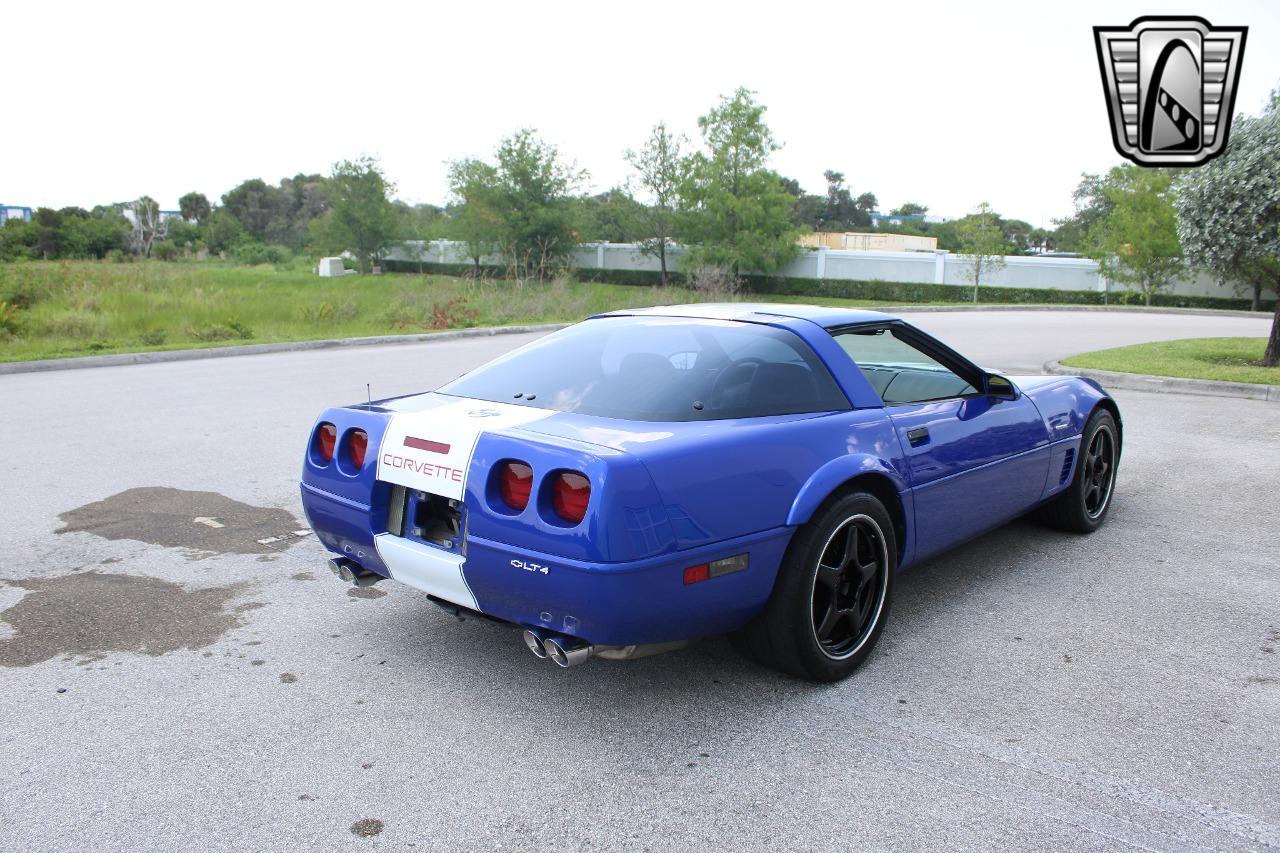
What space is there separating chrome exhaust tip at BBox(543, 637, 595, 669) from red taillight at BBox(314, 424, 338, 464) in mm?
1362

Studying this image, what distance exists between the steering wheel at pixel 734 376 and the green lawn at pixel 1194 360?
10266mm

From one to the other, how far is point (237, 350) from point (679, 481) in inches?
563

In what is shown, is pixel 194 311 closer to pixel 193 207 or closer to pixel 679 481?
pixel 679 481

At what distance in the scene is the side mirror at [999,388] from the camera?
4.41 meters

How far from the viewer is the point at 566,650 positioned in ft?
9.62

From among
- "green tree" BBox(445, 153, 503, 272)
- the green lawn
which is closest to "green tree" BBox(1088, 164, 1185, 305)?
the green lawn

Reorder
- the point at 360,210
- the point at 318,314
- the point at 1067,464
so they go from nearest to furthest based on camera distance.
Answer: the point at 1067,464
the point at 318,314
the point at 360,210

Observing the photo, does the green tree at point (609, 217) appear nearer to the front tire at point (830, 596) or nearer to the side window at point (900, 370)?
the side window at point (900, 370)

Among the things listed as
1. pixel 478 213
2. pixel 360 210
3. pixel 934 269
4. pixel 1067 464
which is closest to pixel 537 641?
pixel 1067 464

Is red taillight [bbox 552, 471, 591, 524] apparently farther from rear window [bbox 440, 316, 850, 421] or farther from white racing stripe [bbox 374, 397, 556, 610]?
rear window [bbox 440, 316, 850, 421]

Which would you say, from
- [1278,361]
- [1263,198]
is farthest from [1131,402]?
[1278,361]

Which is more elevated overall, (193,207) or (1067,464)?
(193,207)

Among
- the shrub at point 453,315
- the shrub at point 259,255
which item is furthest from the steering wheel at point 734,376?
the shrub at point 259,255

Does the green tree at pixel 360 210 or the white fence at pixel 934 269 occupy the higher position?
the green tree at pixel 360 210
